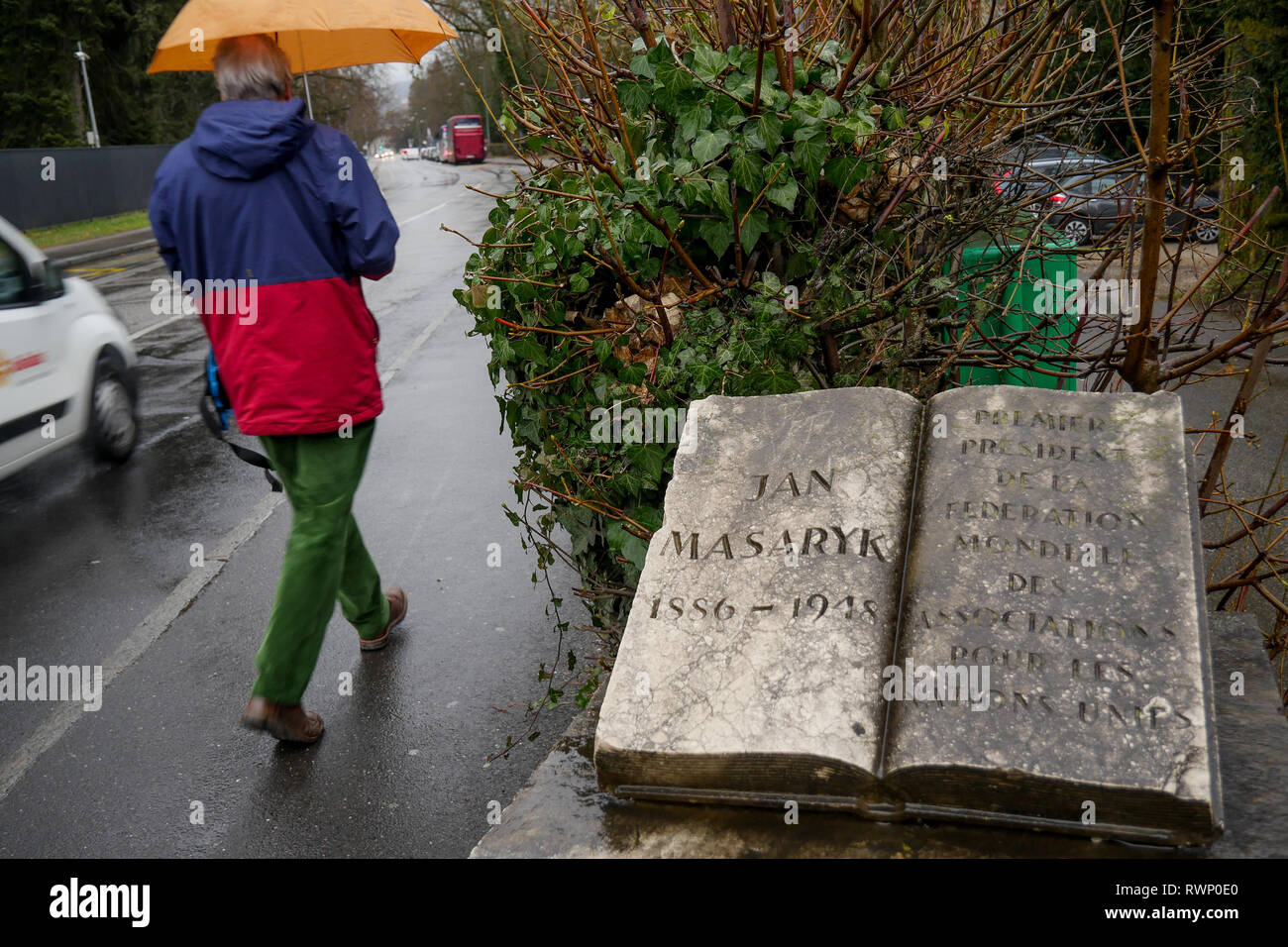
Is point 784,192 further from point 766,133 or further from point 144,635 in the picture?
point 144,635

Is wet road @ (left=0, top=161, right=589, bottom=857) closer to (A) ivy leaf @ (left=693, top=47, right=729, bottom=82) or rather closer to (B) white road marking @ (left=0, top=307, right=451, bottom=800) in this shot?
(B) white road marking @ (left=0, top=307, right=451, bottom=800)

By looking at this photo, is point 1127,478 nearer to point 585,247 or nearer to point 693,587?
point 693,587

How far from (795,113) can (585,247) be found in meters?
0.75

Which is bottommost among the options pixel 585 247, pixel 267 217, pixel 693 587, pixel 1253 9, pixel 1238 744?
pixel 1238 744

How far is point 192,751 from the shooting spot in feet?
12.8

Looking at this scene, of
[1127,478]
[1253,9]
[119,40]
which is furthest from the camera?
[119,40]

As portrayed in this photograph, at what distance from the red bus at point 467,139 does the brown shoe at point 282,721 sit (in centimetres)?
5950

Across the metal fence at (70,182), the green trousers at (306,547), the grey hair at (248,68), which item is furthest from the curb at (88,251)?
the green trousers at (306,547)

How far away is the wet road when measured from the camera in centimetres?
347

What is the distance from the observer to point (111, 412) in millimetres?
7406

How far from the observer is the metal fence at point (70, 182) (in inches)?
1025

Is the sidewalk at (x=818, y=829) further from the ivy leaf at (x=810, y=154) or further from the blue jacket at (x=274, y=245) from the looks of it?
the ivy leaf at (x=810, y=154)

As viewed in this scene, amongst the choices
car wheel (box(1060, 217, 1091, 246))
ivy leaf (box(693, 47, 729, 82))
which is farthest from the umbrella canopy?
car wheel (box(1060, 217, 1091, 246))
